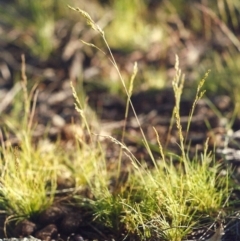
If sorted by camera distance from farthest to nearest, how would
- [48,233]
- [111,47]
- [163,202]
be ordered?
[111,47], [48,233], [163,202]

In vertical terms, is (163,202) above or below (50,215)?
above

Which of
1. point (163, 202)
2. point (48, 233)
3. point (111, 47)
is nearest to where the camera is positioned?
point (163, 202)

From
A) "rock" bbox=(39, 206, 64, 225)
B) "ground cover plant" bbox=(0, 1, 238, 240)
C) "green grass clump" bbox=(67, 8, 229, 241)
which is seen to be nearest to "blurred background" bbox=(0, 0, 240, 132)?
"ground cover plant" bbox=(0, 1, 238, 240)

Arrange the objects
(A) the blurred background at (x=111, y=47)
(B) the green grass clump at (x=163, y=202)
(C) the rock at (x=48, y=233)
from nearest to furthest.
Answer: (B) the green grass clump at (x=163, y=202) → (C) the rock at (x=48, y=233) → (A) the blurred background at (x=111, y=47)

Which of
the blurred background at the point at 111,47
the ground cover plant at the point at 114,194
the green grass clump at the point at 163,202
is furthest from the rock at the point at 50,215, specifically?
the blurred background at the point at 111,47

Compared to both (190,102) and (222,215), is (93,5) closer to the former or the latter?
(190,102)

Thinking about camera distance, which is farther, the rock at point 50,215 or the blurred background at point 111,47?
the blurred background at point 111,47

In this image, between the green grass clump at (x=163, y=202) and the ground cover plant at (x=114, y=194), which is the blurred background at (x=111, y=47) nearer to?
the ground cover plant at (x=114, y=194)

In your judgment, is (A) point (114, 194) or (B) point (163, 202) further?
(A) point (114, 194)

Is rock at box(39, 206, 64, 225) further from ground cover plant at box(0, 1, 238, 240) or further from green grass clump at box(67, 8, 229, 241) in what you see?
green grass clump at box(67, 8, 229, 241)

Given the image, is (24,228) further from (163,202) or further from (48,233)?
(163,202)

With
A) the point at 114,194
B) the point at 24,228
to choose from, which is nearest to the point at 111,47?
Answer: the point at 114,194

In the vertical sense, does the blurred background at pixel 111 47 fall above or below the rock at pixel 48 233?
above
